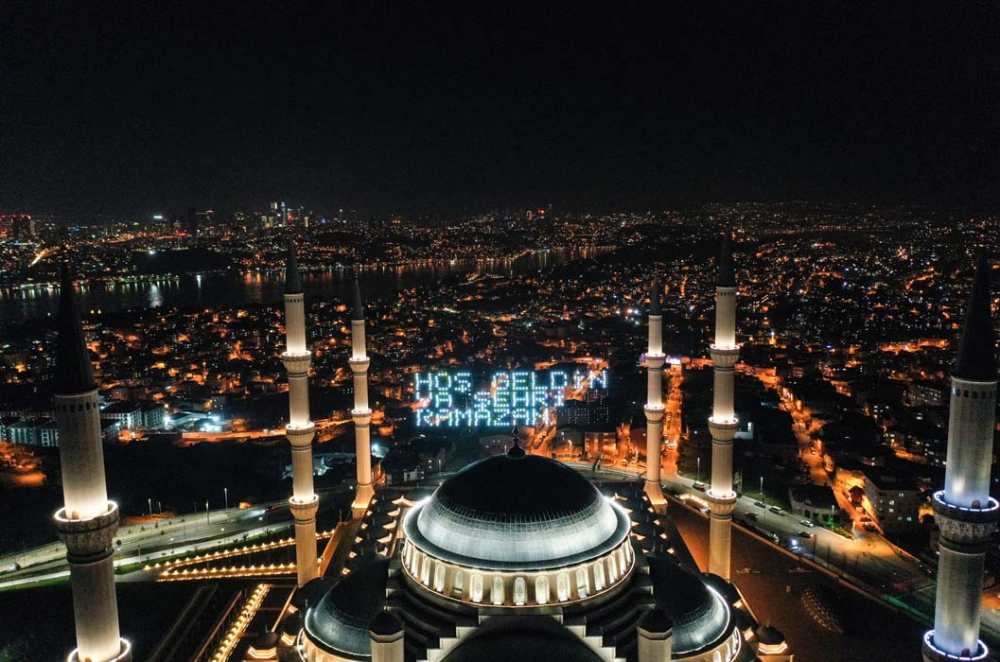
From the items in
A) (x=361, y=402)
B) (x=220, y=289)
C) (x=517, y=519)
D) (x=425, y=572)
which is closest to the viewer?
(x=517, y=519)

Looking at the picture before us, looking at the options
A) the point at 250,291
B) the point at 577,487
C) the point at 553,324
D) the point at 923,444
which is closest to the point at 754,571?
the point at 577,487

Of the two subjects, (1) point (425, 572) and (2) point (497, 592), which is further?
(1) point (425, 572)

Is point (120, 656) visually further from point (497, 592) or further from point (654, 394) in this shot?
point (654, 394)

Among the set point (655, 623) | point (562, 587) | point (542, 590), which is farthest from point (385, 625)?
point (655, 623)

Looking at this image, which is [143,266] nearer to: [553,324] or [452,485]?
[553,324]

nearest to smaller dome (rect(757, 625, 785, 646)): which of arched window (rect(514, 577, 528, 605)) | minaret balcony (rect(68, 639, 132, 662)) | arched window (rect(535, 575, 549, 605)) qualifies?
arched window (rect(535, 575, 549, 605))

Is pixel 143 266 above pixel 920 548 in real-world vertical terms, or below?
above
